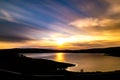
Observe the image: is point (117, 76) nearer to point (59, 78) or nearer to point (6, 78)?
point (59, 78)

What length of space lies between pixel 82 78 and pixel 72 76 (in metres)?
0.32

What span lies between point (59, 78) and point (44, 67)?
1108 cm

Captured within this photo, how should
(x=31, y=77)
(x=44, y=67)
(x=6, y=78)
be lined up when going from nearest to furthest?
(x=31, y=77) → (x=6, y=78) → (x=44, y=67)

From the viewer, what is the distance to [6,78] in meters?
5.93

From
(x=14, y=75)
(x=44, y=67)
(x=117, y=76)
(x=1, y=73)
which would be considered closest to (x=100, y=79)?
(x=117, y=76)

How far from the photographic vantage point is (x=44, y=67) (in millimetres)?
16750

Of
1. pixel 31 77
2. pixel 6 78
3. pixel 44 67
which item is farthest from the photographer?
pixel 44 67

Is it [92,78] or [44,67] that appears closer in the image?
[92,78]

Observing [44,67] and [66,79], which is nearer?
[66,79]

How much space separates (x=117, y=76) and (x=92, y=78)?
95cm

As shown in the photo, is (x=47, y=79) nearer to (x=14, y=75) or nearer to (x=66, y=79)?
(x=66, y=79)

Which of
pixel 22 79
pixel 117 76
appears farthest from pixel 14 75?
pixel 117 76

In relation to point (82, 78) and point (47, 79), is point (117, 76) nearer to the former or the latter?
point (82, 78)

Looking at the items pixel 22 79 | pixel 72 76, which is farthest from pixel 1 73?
pixel 72 76
